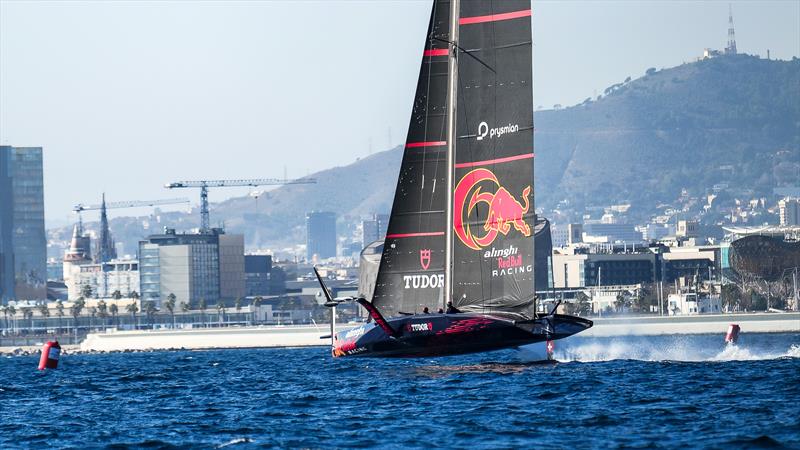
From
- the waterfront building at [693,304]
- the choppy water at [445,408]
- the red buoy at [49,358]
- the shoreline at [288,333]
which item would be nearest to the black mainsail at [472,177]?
the choppy water at [445,408]

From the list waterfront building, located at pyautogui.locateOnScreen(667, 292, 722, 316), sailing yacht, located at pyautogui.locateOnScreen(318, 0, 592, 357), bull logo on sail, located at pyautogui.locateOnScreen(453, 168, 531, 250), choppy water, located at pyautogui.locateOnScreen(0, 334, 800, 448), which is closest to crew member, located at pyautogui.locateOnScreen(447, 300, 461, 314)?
sailing yacht, located at pyautogui.locateOnScreen(318, 0, 592, 357)

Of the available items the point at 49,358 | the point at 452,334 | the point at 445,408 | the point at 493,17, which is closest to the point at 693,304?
the point at 49,358

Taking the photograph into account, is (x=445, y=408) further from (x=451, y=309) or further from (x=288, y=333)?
(x=288, y=333)

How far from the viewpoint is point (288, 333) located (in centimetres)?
14288

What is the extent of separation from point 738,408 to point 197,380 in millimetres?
23903

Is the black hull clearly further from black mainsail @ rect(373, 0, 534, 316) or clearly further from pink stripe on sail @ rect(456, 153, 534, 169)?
pink stripe on sail @ rect(456, 153, 534, 169)

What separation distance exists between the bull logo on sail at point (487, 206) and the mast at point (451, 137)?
19 cm

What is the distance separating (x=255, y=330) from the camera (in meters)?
146

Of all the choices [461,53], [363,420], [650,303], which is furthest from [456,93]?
[650,303]

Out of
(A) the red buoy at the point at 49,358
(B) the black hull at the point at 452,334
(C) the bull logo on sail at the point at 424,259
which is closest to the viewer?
(B) the black hull at the point at 452,334

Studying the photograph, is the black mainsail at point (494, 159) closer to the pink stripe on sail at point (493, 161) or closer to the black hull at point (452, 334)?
the pink stripe on sail at point (493, 161)

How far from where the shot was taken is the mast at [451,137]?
40.8 meters

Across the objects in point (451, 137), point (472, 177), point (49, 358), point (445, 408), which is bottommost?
point (49, 358)

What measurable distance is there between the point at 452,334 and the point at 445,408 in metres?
7.73
